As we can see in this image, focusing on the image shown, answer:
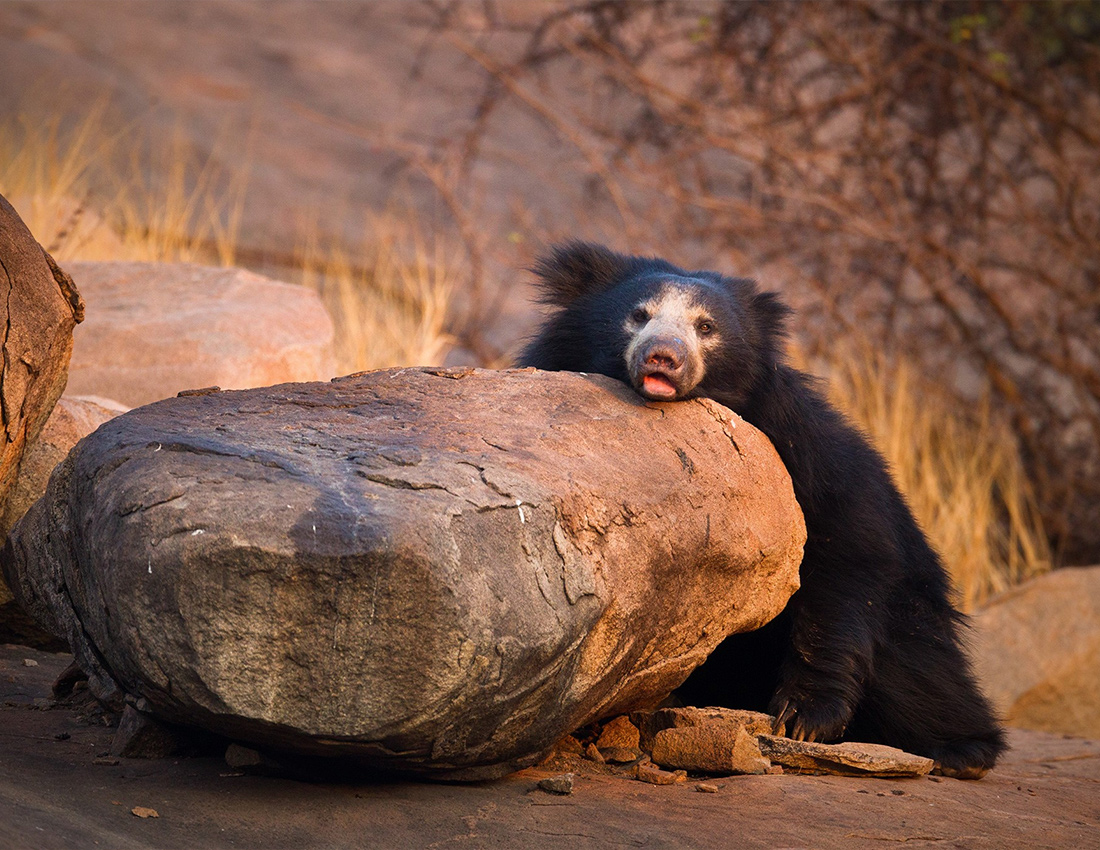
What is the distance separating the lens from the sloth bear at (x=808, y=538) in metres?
3.33

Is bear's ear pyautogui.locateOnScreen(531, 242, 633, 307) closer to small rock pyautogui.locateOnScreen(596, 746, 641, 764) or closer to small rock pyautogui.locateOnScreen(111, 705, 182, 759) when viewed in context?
small rock pyautogui.locateOnScreen(596, 746, 641, 764)

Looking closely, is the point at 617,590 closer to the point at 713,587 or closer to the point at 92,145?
the point at 713,587

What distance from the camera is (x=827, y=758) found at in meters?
3.05

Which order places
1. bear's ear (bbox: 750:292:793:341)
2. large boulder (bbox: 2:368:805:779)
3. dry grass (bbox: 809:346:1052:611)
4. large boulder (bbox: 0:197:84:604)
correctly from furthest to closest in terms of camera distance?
dry grass (bbox: 809:346:1052:611)
bear's ear (bbox: 750:292:793:341)
large boulder (bbox: 0:197:84:604)
large boulder (bbox: 2:368:805:779)

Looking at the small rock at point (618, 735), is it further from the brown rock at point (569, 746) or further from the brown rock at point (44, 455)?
the brown rock at point (44, 455)

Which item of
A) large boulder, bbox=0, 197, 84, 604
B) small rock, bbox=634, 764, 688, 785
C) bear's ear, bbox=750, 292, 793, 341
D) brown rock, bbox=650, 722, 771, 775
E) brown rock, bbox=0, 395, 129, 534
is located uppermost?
bear's ear, bbox=750, 292, 793, 341

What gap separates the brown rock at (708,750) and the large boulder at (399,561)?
0.42 ft

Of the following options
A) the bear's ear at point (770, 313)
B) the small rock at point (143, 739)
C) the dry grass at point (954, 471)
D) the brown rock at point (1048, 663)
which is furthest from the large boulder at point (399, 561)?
the dry grass at point (954, 471)

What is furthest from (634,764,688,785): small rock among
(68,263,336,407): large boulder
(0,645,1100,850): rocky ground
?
(68,263,336,407): large boulder

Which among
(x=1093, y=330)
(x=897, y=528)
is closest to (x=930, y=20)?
(x=1093, y=330)

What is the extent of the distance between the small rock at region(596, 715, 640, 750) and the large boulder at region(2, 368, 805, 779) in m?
0.11

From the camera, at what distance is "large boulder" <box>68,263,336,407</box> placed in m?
4.88

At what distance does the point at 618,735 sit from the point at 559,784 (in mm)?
526

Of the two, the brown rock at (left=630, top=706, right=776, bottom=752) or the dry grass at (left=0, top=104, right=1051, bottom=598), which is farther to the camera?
the dry grass at (left=0, top=104, right=1051, bottom=598)
